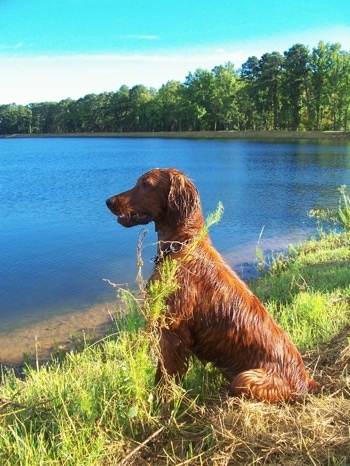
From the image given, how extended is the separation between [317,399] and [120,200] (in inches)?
76.7

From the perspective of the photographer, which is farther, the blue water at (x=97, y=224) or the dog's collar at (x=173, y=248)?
the blue water at (x=97, y=224)

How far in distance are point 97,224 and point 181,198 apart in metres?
14.8

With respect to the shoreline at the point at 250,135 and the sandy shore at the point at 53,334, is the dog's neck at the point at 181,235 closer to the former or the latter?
the sandy shore at the point at 53,334

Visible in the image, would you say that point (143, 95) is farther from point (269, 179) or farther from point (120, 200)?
point (120, 200)

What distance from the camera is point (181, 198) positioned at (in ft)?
10.1

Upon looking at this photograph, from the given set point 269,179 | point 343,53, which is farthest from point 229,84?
point 269,179

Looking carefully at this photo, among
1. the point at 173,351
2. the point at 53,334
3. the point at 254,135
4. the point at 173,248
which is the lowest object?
the point at 53,334

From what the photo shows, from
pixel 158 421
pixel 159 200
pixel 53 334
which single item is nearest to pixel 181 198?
pixel 159 200

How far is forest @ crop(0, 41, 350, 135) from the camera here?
226 ft

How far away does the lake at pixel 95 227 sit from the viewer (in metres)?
10.2

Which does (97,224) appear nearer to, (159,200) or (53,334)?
(53,334)

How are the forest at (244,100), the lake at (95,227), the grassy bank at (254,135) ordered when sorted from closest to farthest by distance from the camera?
the lake at (95,227) → the grassy bank at (254,135) → the forest at (244,100)

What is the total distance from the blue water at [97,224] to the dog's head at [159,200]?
0.59 m

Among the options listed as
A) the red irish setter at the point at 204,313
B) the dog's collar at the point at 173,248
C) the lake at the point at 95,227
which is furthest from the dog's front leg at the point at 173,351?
the lake at the point at 95,227
